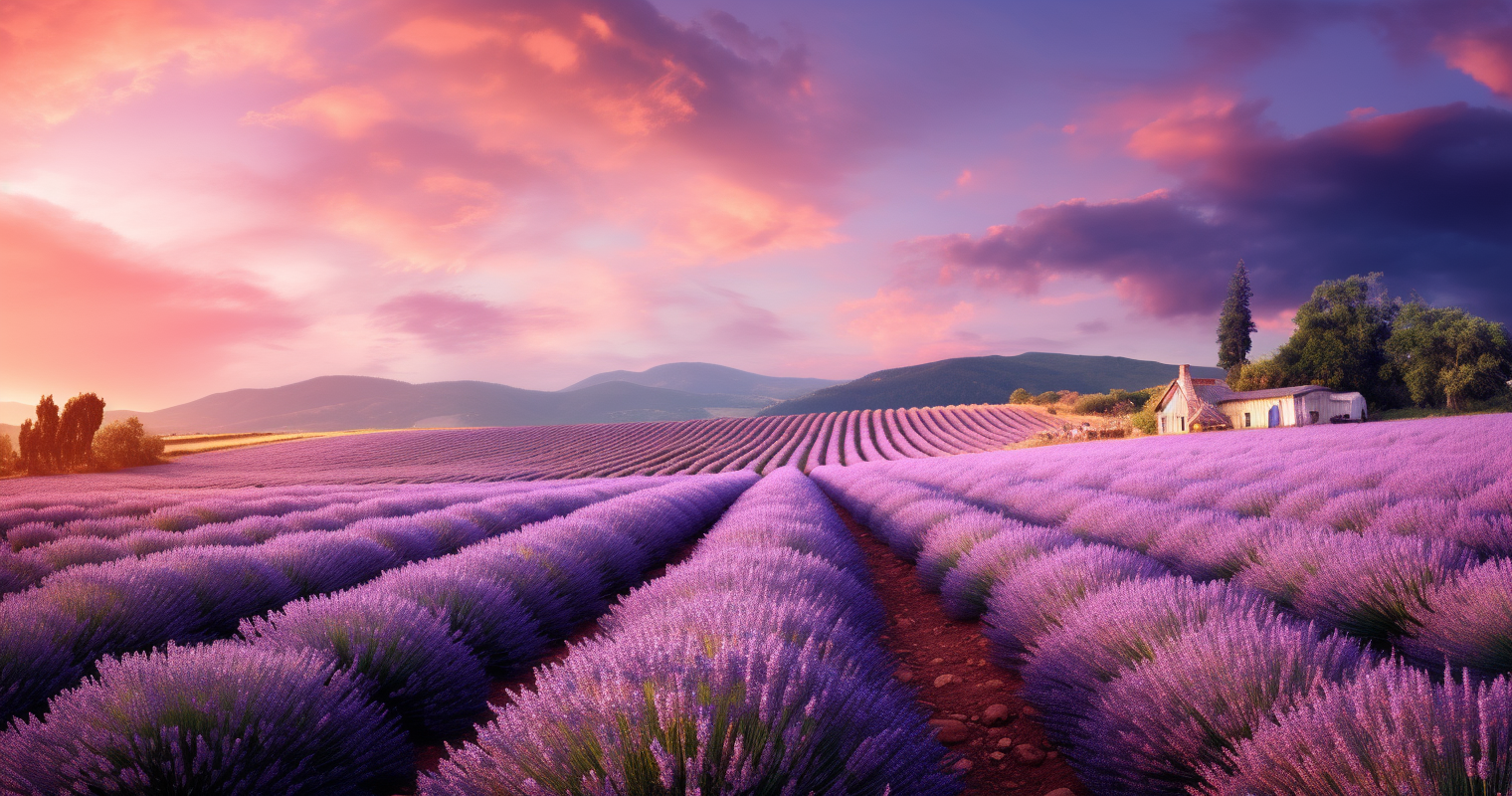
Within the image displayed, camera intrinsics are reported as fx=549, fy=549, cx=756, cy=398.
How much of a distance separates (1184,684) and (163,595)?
4480 millimetres

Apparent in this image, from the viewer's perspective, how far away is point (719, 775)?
3.59ft

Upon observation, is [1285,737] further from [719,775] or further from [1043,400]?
[1043,400]

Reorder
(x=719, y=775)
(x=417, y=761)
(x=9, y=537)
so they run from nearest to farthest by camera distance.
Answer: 1. (x=719, y=775)
2. (x=417, y=761)
3. (x=9, y=537)

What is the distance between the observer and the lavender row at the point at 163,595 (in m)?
2.22

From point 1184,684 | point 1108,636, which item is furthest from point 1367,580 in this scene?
point 1184,684

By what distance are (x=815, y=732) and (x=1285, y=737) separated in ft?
3.29

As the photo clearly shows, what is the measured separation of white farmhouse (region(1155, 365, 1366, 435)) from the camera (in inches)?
1057

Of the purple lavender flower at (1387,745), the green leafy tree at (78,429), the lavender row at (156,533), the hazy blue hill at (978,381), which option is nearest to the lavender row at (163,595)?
the lavender row at (156,533)

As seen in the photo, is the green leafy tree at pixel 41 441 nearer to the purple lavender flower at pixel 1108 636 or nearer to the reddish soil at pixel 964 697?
the reddish soil at pixel 964 697

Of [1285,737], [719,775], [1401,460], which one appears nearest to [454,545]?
[719,775]

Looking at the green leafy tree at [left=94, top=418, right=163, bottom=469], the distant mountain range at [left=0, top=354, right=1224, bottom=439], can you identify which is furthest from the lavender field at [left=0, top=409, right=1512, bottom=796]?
the distant mountain range at [left=0, top=354, right=1224, bottom=439]

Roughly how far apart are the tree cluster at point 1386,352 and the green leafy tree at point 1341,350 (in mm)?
44

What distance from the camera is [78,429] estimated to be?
1015 inches

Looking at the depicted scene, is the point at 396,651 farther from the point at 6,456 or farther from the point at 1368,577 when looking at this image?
the point at 6,456
